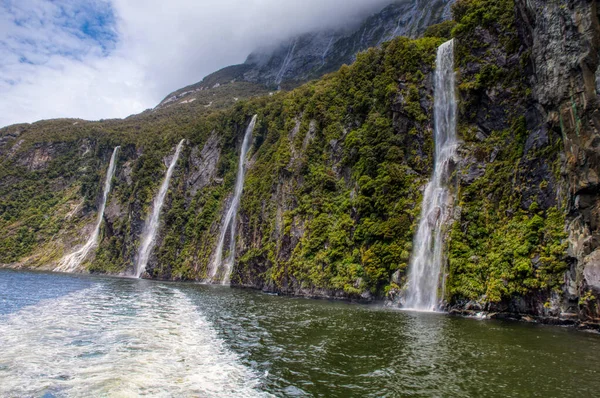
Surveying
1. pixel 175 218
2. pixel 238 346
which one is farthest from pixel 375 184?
pixel 175 218

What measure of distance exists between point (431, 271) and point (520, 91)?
15.0m

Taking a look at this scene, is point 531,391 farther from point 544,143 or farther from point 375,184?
point 375,184

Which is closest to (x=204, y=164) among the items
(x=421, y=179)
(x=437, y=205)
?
(x=421, y=179)

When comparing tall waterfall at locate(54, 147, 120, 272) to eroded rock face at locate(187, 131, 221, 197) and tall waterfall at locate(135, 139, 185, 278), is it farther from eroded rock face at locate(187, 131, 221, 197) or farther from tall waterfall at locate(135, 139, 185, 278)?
eroded rock face at locate(187, 131, 221, 197)

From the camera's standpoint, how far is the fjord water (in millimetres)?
10492

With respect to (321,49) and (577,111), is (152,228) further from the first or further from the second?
(321,49)

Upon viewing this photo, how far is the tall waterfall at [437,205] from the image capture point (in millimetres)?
27984

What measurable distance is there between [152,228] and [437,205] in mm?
56917

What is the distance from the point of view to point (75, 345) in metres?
14.5

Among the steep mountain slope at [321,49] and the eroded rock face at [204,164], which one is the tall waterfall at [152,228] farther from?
the steep mountain slope at [321,49]

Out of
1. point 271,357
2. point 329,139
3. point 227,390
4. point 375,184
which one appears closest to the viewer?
point 227,390

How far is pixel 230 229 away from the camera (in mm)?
59656

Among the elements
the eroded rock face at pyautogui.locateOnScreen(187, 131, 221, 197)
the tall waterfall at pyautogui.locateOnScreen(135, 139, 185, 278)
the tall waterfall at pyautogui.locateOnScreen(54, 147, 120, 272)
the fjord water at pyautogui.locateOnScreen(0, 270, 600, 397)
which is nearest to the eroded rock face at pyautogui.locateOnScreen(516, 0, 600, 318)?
the fjord water at pyautogui.locateOnScreen(0, 270, 600, 397)

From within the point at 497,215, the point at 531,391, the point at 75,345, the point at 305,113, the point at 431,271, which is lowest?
the point at 75,345
